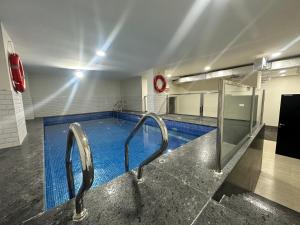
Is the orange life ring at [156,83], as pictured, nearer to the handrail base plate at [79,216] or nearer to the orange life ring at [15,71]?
the orange life ring at [15,71]

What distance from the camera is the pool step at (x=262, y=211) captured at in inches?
30.8

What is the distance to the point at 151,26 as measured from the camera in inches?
93.6

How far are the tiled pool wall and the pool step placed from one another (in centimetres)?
189

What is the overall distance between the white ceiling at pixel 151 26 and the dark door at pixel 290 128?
1332 millimetres

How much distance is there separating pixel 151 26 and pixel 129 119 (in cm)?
536

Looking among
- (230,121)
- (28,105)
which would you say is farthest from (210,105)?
(28,105)

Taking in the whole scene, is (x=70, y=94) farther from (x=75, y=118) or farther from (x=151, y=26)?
(x=151, y=26)

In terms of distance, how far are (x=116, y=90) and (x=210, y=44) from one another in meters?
6.98

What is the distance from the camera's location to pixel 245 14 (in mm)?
2010

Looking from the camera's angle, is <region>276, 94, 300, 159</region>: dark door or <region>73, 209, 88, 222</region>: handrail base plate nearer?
<region>73, 209, 88, 222</region>: handrail base plate

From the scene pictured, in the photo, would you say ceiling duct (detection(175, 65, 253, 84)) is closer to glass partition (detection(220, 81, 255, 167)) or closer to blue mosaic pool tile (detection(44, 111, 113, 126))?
glass partition (detection(220, 81, 255, 167))

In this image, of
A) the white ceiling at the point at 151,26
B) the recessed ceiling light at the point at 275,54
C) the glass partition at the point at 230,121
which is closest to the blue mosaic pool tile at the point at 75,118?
the white ceiling at the point at 151,26

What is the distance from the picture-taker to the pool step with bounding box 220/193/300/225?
2.57 feet

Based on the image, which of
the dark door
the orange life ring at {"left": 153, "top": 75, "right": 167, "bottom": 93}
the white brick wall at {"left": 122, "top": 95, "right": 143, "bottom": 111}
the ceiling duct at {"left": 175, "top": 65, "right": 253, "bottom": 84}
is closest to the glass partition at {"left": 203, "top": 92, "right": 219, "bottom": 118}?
the ceiling duct at {"left": 175, "top": 65, "right": 253, "bottom": 84}
